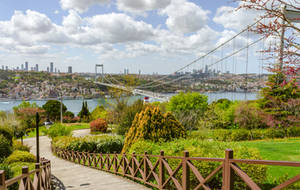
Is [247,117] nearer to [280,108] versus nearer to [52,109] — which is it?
[280,108]

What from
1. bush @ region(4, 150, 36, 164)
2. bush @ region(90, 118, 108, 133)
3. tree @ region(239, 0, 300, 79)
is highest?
tree @ region(239, 0, 300, 79)

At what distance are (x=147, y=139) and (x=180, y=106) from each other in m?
12.6

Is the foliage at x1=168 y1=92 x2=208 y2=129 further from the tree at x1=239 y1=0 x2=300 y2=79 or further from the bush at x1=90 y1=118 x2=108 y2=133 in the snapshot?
the tree at x1=239 y1=0 x2=300 y2=79

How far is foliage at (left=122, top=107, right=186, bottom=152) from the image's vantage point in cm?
711

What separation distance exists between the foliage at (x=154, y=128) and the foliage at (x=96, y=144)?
488 cm

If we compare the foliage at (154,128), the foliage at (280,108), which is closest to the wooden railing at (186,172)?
the foliage at (154,128)

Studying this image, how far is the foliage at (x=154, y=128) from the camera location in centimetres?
711

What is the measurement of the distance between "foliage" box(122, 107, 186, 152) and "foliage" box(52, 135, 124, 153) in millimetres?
4878

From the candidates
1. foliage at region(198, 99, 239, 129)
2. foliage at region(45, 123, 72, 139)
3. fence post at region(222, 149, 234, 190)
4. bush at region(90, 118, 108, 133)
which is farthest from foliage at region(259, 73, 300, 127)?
foliage at region(45, 123, 72, 139)

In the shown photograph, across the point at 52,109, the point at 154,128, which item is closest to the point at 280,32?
the point at 154,128

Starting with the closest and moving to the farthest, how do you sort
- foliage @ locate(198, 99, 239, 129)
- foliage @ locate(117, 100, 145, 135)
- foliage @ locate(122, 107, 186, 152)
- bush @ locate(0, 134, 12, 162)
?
1. foliage @ locate(122, 107, 186, 152)
2. bush @ locate(0, 134, 12, 162)
3. foliage @ locate(117, 100, 145, 135)
4. foliage @ locate(198, 99, 239, 129)

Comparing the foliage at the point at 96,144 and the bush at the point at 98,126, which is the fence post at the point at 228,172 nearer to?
the foliage at the point at 96,144

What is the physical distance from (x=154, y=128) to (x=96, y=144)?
6689 millimetres

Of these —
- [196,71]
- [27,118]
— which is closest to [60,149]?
[27,118]
